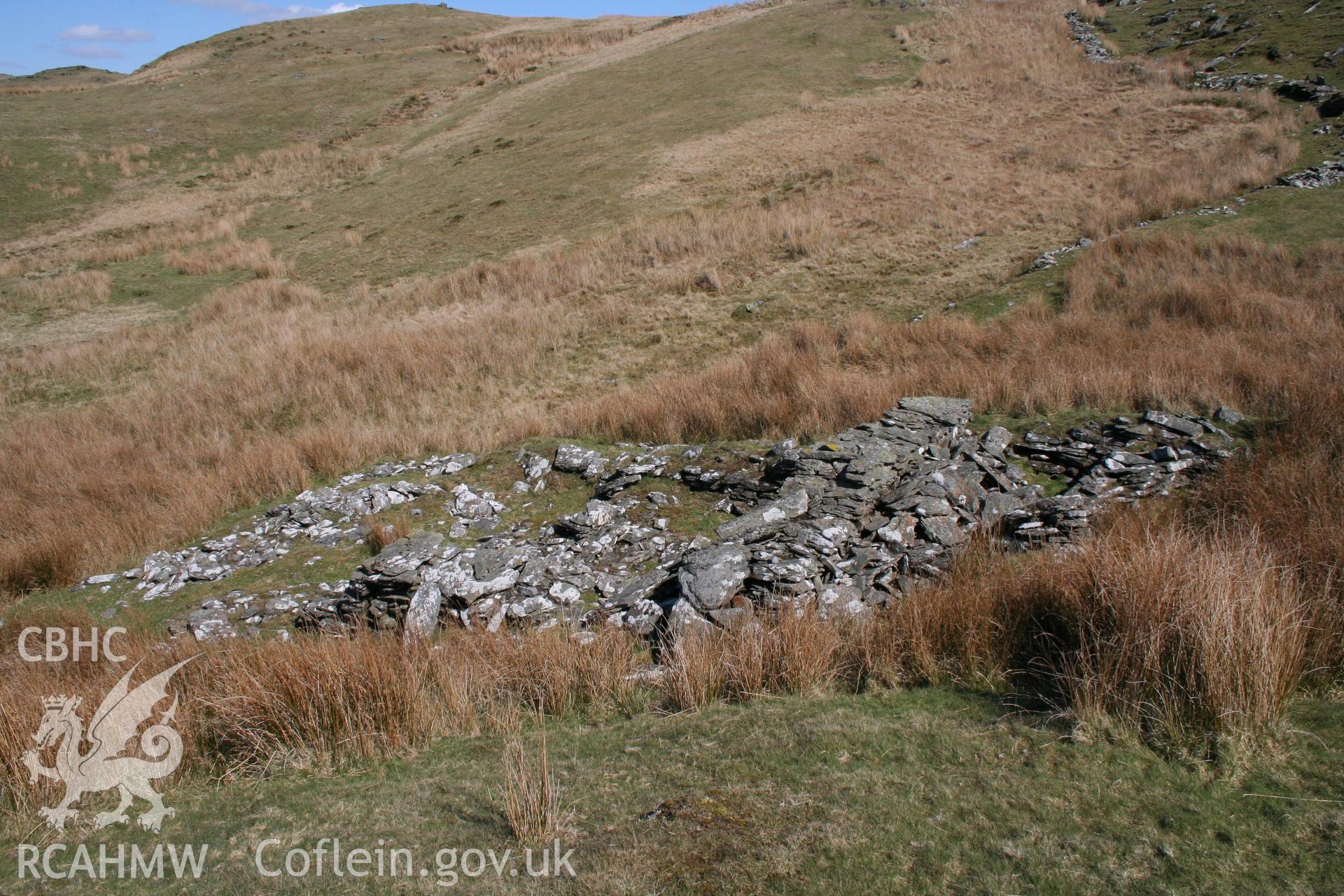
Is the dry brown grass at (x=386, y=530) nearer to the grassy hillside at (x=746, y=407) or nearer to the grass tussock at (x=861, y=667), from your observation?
the grassy hillside at (x=746, y=407)

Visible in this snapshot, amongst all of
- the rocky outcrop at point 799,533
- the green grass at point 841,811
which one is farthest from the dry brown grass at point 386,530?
the green grass at point 841,811

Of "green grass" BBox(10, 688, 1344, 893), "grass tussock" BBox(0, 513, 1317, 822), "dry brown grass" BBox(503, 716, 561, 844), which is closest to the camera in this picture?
"green grass" BBox(10, 688, 1344, 893)

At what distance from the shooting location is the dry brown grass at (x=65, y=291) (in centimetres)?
2387

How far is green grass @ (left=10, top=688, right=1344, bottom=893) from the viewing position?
319cm

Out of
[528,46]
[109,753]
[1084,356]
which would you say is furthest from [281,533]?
[528,46]

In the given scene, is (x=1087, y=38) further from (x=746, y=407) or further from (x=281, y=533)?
(x=281, y=533)

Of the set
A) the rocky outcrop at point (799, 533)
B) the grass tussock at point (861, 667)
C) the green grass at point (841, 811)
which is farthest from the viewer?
the rocky outcrop at point (799, 533)

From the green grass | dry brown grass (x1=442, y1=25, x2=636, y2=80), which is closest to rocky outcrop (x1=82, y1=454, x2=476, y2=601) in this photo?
the green grass

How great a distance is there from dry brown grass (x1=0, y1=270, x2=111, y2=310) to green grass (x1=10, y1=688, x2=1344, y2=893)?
2549 cm

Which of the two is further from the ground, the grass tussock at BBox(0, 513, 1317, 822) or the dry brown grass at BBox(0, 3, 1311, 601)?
the dry brown grass at BBox(0, 3, 1311, 601)

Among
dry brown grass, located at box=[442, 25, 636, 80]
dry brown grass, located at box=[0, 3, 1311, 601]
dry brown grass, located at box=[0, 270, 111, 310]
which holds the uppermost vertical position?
dry brown grass, located at box=[442, 25, 636, 80]

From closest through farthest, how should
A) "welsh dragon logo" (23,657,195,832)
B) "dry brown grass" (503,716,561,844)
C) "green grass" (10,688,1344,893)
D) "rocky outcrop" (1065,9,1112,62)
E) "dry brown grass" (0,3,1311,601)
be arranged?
"green grass" (10,688,1344,893) → "dry brown grass" (503,716,561,844) → "welsh dragon logo" (23,657,195,832) → "dry brown grass" (0,3,1311,601) → "rocky outcrop" (1065,9,1112,62)

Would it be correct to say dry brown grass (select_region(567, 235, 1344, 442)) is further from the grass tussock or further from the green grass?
the green grass

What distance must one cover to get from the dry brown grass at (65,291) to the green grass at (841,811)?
25488mm
